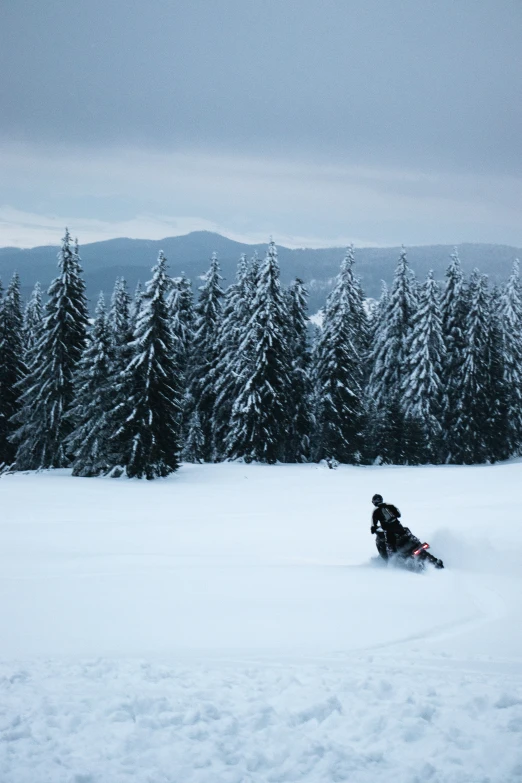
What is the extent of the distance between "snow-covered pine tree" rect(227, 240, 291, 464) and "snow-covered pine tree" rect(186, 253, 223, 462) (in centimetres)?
631

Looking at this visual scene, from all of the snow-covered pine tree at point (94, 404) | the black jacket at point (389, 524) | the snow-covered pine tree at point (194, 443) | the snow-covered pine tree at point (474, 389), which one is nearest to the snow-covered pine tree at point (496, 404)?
the snow-covered pine tree at point (474, 389)

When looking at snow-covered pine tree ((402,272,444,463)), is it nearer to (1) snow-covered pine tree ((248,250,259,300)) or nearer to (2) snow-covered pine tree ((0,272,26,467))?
(1) snow-covered pine tree ((248,250,259,300))

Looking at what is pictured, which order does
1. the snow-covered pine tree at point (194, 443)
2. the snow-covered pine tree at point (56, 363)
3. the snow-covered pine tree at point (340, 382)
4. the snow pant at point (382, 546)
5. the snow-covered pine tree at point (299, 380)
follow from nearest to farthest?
the snow pant at point (382, 546)
the snow-covered pine tree at point (56, 363)
the snow-covered pine tree at point (340, 382)
the snow-covered pine tree at point (299, 380)
the snow-covered pine tree at point (194, 443)

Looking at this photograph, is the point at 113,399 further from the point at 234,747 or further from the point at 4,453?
the point at 234,747

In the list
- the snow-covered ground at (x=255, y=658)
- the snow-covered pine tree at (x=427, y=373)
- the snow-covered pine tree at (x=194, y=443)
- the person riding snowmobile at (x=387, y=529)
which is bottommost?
the snow-covered pine tree at (x=194, y=443)

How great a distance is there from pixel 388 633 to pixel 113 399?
2393cm

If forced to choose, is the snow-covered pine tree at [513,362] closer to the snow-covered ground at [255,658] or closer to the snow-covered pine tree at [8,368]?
the snow-covered ground at [255,658]

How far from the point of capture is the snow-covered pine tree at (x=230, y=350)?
130 ft

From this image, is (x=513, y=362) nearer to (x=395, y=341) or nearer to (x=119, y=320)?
(x=395, y=341)

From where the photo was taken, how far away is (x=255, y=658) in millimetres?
7371

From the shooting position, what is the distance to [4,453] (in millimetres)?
40906

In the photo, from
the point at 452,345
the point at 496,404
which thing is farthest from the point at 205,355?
the point at 496,404

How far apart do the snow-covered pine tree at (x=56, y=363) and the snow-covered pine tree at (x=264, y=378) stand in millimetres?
9974

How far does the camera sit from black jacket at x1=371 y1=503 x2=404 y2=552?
1209cm
